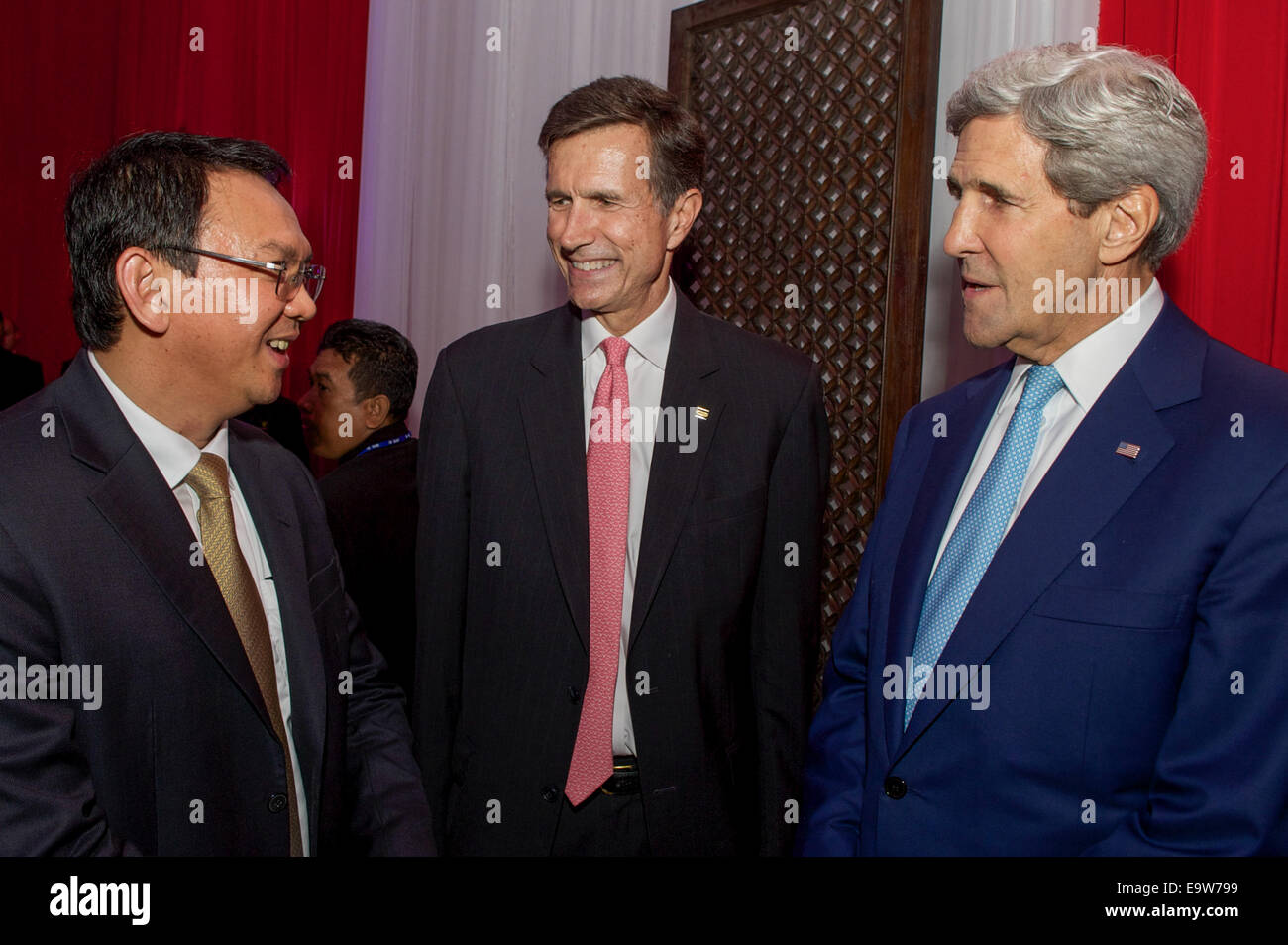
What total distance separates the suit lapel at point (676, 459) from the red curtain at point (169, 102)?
350cm

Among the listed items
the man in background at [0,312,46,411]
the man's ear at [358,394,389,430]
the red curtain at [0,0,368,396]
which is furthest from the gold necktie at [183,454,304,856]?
the man in background at [0,312,46,411]

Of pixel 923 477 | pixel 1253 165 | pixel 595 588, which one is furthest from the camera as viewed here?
pixel 1253 165

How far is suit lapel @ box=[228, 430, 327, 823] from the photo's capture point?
156cm

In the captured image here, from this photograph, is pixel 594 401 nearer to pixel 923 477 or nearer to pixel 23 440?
pixel 923 477

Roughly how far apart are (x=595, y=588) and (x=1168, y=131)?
3.80 ft

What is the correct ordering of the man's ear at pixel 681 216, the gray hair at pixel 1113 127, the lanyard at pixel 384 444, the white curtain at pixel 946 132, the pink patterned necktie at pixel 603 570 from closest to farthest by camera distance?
1. the gray hair at pixel 1113 127
2. the pink patterned necktie at pixel 603 570
3. the man's ear at pixel 681 216
4. the white curtain at pixel 946 132
5. the lanyard at pixel 384 444

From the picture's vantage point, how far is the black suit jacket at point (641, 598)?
73.1 inches

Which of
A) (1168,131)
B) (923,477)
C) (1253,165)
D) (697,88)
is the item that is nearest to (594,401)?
(923,477)

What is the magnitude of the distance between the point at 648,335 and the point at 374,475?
44.2 inches

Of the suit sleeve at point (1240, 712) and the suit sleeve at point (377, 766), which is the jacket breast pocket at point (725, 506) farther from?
A: the suit sleeve at point (1240, 712)

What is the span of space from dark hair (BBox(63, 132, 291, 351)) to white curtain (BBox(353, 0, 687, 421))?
7.68ft

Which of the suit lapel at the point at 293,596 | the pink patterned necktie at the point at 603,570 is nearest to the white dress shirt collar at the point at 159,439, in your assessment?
the suit lapel at the point at 293,596

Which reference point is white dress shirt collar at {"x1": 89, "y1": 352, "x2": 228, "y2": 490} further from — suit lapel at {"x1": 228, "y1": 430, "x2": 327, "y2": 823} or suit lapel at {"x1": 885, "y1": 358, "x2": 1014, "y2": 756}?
suit lapel at {"x1": 885, "y1": 358, "x2": 1014, "y2": 756}

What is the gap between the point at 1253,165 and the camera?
209cm
